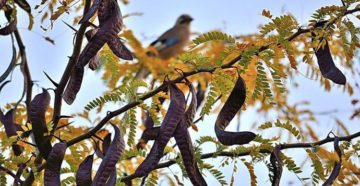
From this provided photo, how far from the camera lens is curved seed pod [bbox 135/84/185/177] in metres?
1.98

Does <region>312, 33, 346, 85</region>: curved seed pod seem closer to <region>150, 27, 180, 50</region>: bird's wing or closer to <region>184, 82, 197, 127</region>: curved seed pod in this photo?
<region>184, 82, 197, 127</region>: curved seed pod

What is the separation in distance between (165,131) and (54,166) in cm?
30

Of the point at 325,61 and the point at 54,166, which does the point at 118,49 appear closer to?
the point at 54,166

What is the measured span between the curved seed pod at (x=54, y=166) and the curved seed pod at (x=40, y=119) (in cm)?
13

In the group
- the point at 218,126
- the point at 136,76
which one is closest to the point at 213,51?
the point at 136,76

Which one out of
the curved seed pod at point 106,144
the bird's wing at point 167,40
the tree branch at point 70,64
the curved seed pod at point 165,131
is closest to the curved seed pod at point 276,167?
the curved seed pod at point 165,131

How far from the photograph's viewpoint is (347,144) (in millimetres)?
2449

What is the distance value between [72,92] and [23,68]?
2.41 feet

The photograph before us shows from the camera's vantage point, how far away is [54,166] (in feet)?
6.77

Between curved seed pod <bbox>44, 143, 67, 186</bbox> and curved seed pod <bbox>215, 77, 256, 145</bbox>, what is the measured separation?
15.3 inches

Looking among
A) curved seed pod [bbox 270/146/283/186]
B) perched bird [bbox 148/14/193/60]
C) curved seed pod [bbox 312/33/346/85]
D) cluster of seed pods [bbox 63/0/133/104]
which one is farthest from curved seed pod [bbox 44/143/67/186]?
perched bird [bbox 148/14/193/60]

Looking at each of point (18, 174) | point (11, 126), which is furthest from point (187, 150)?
point (11, 126)

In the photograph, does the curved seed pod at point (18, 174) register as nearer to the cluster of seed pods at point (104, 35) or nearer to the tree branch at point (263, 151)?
the tree branch at point (263, 151)

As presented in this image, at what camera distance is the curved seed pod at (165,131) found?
1.98 m
